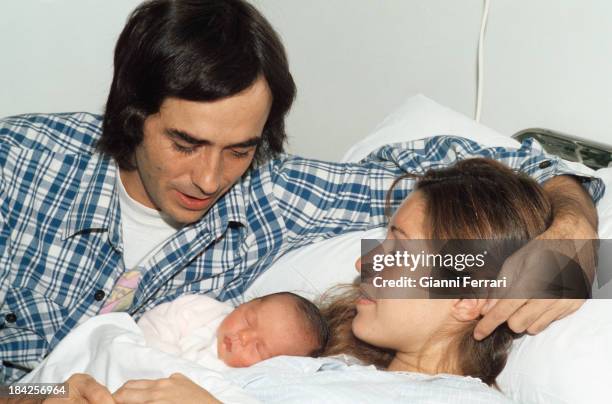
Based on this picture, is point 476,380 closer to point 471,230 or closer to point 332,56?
point 471,230

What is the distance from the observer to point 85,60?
2680 mm

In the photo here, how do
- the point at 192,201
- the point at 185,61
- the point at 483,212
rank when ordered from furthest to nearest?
the point at 192,201 < the point at 185,61 < the point at 483,212

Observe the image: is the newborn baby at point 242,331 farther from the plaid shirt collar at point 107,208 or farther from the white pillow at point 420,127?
the white pillow at point 420,127

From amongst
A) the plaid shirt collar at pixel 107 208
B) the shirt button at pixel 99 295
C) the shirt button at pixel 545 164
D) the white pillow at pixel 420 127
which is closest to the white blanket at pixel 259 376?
the shirt button at pixel 99 295

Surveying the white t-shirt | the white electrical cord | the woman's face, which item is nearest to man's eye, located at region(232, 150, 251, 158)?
the white t-shirt

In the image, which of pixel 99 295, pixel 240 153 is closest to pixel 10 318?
pixel 99 295

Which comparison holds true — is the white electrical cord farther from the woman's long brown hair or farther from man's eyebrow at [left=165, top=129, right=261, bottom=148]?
man's eyebrow at [left=165, top=129, right=261, bottom=148]

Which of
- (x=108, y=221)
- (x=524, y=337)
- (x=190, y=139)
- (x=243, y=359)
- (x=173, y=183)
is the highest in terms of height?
(x=190, y=139)

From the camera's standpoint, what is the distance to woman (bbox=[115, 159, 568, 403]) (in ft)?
4.59

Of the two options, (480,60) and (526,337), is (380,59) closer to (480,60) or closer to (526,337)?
(480,60)

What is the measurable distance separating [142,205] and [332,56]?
112cm

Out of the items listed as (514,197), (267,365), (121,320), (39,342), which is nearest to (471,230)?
(514,197)

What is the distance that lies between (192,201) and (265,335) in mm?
338

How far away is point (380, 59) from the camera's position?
2.47m
